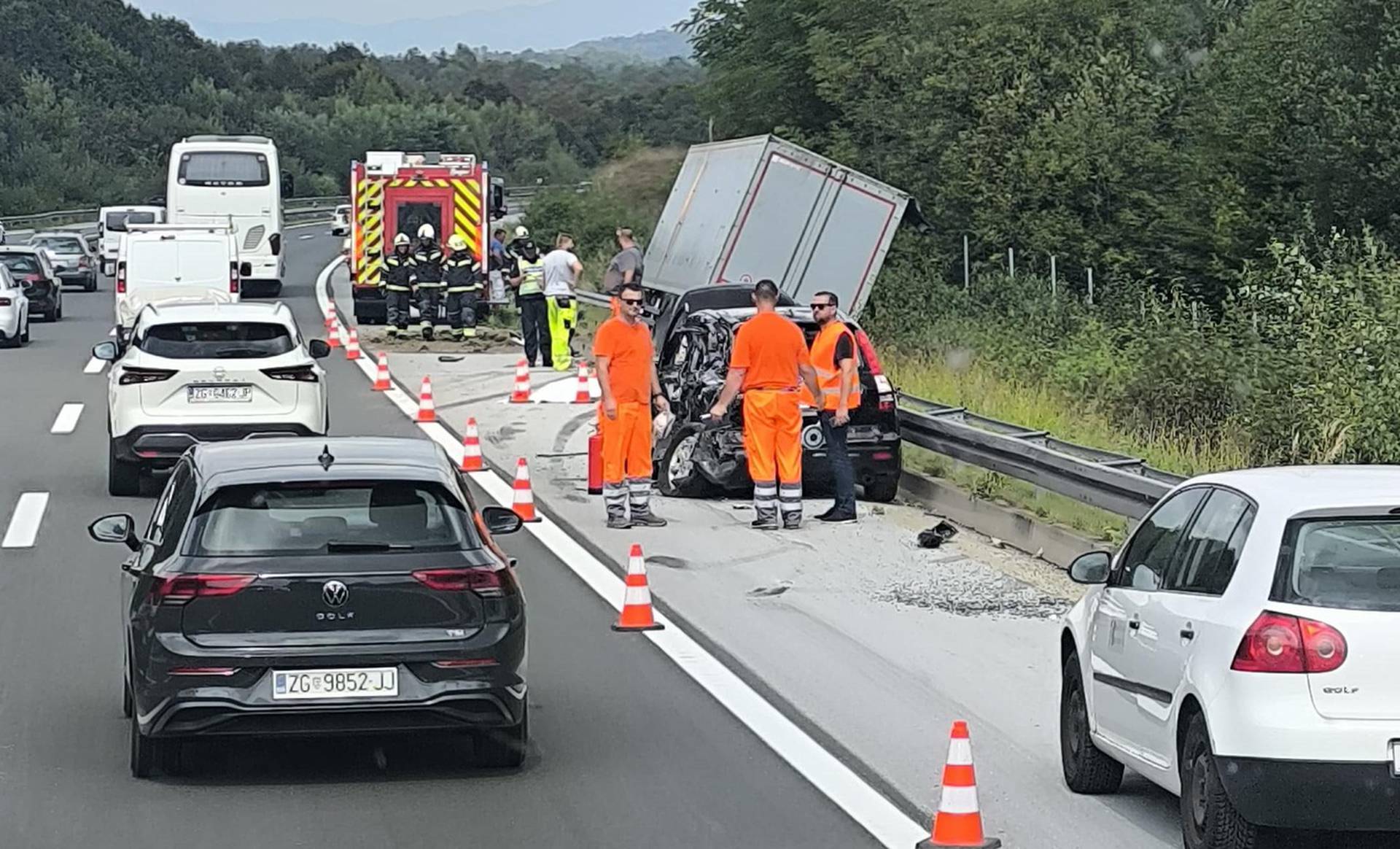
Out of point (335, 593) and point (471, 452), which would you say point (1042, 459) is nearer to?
point (471, 452)

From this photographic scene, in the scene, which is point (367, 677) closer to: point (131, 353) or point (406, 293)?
point (131, 353)

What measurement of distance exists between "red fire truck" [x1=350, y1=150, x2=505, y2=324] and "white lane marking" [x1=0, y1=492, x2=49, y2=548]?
20.4 meters

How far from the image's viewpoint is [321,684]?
8.45m

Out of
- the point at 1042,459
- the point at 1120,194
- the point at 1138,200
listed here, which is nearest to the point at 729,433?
the point at 1042,459

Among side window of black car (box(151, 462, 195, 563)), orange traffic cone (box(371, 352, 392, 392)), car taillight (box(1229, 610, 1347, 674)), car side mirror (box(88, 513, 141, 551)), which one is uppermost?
car taillight (box(1229, 610, 1347, 674))

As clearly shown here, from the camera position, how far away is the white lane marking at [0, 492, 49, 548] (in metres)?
15.8

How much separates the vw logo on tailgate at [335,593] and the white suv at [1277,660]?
2.95 m

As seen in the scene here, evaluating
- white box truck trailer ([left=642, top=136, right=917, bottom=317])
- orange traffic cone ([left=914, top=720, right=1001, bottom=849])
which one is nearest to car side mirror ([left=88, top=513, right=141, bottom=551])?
orange traffic cone ([left=914, top=720, right=1001, bottom=849])

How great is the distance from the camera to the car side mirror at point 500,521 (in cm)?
984

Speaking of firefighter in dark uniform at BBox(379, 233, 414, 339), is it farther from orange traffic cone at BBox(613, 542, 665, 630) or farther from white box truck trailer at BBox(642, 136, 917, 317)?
orange traffic cone at BBox(613, 542, 665, 630)

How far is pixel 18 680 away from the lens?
10.9 meters

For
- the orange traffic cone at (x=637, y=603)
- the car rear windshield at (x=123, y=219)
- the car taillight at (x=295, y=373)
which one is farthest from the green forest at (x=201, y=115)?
the orange traffic cone at (x=637, y=603)

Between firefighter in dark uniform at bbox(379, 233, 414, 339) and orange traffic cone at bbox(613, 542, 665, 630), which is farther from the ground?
orange traffic cone at bbox(613, 542, 665, 630)

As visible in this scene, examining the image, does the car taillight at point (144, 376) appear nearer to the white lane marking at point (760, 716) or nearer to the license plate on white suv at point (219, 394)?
the license plate on white suv at point (219, 394)
